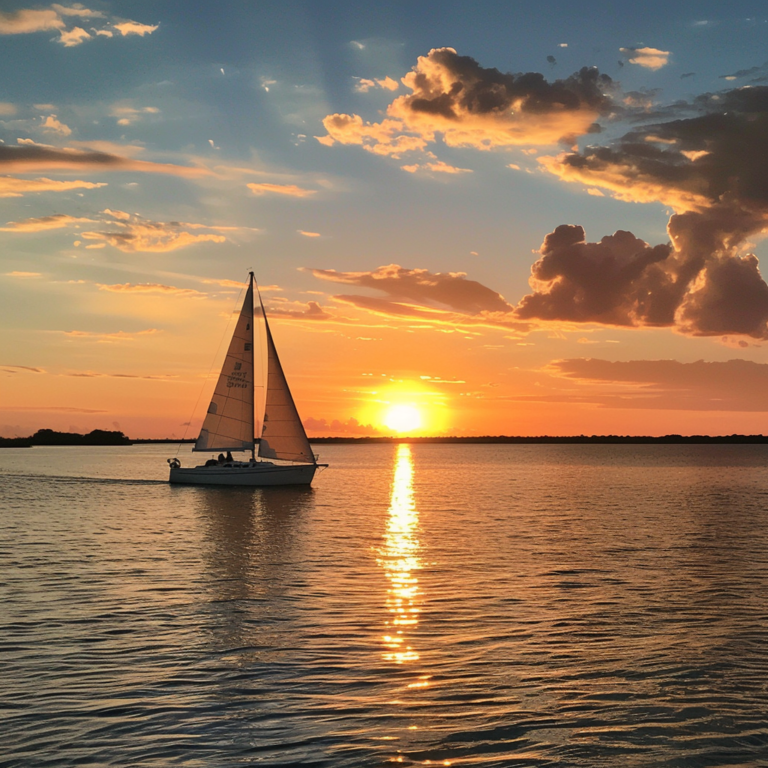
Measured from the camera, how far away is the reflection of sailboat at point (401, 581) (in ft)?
55.1

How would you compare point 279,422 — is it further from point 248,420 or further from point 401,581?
point 401,581

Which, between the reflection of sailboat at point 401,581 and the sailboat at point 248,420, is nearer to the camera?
the reflection of sailboat at point 401,581

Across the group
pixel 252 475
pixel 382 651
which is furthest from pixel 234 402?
pixel 382 651

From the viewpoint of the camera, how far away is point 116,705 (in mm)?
12734

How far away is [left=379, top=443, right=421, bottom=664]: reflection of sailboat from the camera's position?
16.8 m

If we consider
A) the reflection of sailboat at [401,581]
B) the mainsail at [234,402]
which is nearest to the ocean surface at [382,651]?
the reflection of sailboat at [401,581]

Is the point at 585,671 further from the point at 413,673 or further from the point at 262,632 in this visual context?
the point at 262,632

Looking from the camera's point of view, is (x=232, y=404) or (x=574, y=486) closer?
(x=232, y=404)

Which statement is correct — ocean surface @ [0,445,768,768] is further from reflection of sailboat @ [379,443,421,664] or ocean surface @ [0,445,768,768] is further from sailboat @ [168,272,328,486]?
sailboat @ [168,272,328,486]

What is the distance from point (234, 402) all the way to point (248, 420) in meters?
2.10

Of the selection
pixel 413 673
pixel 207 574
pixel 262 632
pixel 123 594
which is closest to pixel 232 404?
pixel 207 574

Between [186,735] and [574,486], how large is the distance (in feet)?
277

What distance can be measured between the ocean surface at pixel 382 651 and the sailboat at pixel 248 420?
28.4 meters

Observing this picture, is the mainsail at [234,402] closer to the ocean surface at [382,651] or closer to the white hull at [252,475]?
the white hull at [252,475]
